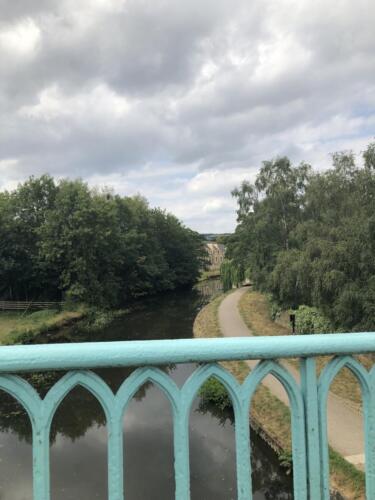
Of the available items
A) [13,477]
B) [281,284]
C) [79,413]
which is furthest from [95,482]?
[281,284]

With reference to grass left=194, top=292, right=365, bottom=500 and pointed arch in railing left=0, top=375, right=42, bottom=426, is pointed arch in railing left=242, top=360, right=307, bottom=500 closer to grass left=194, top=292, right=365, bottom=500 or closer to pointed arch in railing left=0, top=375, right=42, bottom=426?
grass left=194, top=292, right=365, bottom=500

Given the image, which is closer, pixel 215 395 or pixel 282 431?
pixel 282 431

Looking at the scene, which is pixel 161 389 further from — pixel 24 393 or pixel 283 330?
pixel 283 330

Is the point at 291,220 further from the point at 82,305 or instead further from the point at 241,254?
the point at 82,305

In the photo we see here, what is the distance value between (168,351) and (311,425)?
58 centimetres

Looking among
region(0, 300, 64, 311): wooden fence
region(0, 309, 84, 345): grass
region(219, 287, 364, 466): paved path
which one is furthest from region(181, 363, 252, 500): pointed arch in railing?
region(0, 300, 64, 311): wooden fence

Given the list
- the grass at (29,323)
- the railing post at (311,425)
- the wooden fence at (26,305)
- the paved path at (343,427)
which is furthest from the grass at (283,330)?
the wooden fence at (26,305)

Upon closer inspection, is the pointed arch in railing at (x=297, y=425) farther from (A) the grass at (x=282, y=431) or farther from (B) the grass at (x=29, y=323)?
(B) the grass at (x=29, y=323)

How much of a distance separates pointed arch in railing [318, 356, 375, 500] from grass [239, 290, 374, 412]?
174 centimetres

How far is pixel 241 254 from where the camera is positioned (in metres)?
25.3

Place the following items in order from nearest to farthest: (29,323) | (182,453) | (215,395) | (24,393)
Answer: (24,393) → (182,453) → (215,395) → (29,323)

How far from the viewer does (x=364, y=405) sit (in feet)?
4.81

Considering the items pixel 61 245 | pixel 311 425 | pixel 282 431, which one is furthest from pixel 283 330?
pixel 311 425

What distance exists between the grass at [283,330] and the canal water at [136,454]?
2.25 m
